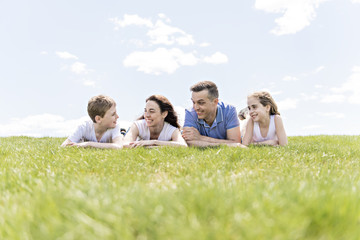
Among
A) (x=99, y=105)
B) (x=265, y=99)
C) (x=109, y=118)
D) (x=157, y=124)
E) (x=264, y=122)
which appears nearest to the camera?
(x=99, y=105)

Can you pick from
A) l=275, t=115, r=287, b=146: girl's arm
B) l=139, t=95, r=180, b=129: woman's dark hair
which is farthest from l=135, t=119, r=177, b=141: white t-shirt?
l=275, t=115, r=287, b=146: girl's arm

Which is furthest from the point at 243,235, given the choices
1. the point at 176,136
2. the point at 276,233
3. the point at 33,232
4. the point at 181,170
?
the point at 176,136

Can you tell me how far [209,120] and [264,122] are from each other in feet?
5.26

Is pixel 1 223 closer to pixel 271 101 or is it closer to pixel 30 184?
pixel 30 184

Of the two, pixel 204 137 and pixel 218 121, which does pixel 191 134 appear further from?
pixel 218 121

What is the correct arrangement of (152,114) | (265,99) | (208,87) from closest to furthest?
(152,114), (208,87), (265,99)

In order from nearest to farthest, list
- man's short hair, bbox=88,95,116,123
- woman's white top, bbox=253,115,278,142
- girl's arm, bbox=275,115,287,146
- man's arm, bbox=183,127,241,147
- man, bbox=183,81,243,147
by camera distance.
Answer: man's short hair, bbox=88,95,116,123 < man, bbox=183,81,243,147 < man's arm, bbox=183,127,241,147 < girl's arm, bbox=275,115,287,146 < woman's white top, bbox=253,115,278,142

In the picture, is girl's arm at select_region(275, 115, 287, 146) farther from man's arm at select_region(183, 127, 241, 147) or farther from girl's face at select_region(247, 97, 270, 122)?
man's arm at select_region(183, 127, 241, 147)

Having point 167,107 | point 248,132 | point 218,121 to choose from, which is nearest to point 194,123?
point 218,121

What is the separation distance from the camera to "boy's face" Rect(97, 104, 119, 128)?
739 centimetres

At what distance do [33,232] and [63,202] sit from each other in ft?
1.21

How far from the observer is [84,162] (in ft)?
14.9

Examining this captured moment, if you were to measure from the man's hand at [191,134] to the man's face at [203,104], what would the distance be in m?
0.44

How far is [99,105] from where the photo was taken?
23.9 ft
